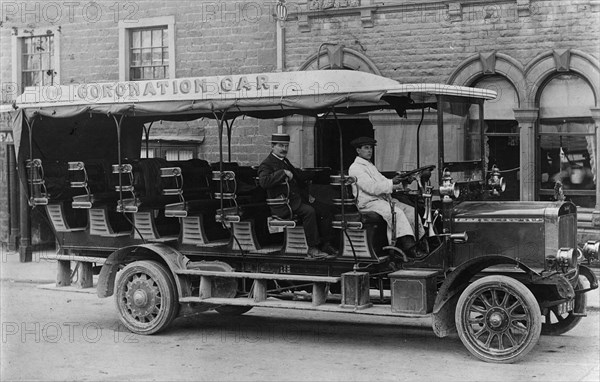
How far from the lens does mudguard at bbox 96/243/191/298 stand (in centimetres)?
1056

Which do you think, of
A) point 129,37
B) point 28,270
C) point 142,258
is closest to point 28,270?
point 28,270

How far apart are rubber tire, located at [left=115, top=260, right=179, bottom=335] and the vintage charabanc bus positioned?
0.6 inches

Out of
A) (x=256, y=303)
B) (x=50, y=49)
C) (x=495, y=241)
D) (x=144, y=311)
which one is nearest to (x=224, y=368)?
(x=256, y=303)

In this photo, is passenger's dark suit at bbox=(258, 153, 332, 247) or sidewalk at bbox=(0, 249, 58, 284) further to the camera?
sidewalk at bbox=(0, 249, 58, 284)

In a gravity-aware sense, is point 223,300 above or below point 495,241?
below

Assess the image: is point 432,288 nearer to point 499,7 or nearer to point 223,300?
point 223,300

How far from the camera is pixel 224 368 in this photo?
876 centimetres

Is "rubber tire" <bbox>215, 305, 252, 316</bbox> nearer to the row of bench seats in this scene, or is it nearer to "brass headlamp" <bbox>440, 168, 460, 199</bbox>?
the row of bench seats

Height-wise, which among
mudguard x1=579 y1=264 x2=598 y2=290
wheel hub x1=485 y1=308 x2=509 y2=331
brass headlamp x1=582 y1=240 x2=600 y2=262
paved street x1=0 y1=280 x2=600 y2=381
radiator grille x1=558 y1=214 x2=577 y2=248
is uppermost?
radiator grille x1=558 y1=214 x2=577 y2=248

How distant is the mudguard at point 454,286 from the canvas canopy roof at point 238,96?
174 cm

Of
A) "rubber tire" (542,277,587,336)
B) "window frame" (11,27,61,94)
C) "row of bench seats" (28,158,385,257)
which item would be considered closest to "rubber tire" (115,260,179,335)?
"row of bench seats" (28,158,385,257)

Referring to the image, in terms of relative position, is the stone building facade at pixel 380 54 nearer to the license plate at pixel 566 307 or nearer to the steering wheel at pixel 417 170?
the steering wheel at pixel 417 170

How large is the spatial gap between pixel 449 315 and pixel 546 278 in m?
Answer: 1.02

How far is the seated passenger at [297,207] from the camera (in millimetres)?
9844
